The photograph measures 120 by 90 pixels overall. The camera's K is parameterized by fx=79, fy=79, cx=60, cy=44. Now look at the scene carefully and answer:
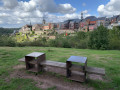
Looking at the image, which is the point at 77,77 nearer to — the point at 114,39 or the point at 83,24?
the point at 114,39

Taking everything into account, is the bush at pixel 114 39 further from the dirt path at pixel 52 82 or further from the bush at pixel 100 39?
the dirt path at pixel 52 82

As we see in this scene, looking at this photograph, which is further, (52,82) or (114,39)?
(114,39)

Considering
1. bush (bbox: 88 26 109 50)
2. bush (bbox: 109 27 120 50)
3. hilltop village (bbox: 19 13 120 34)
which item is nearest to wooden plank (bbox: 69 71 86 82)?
bush (bbox: 88 26 109 50)

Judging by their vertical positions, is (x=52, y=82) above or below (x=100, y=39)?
→ below

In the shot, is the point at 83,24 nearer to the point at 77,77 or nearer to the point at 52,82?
the point at 77,77

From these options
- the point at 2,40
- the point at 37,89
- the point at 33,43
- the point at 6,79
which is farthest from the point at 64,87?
the point at 2,40

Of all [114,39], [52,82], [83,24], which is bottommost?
[52,82]

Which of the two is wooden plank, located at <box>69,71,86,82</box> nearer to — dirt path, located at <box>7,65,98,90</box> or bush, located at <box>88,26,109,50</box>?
dirt path, located at <box>7,65,98,90</box>

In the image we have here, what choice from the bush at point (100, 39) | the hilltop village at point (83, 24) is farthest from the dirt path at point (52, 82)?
the hilltop village at point (83, 24)

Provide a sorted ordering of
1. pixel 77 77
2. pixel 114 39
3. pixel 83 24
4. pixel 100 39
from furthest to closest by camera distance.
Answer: pixel 83 24 → pixel 114 39 → pixel 100 39 → pixel 77 77

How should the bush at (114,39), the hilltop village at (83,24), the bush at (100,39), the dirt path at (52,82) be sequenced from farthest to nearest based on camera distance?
1. the hilltop village at (83,24)
2. the bush at (114,39)
3. the bush at (100,39)
4. the dirt path at (52,82)

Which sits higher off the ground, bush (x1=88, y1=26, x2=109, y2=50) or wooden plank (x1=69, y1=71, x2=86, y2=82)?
bush (x1=88, y1=26, x2=109, y2=50)

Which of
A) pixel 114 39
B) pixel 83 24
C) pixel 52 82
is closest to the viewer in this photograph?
pixel 52 82

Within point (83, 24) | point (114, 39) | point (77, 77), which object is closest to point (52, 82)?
point (77, 77)
